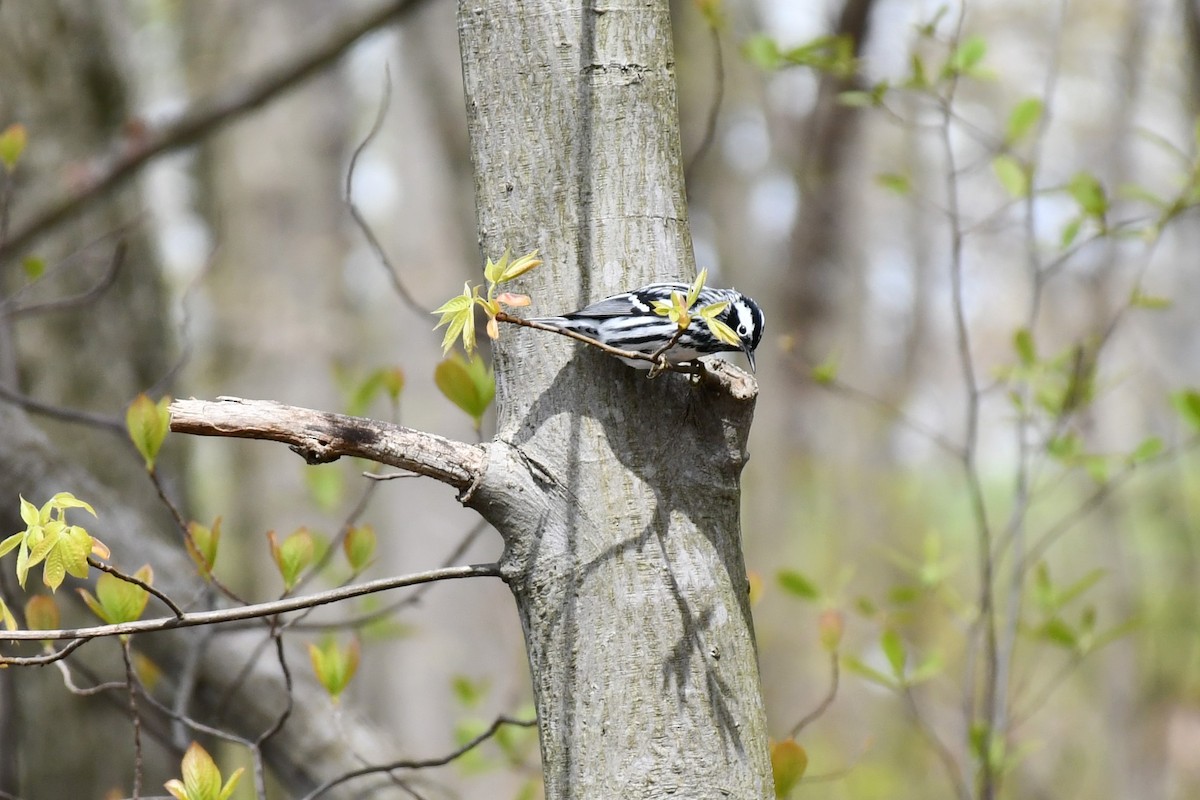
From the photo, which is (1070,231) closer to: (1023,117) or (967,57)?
(1023,117)

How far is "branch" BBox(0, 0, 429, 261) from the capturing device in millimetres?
2516

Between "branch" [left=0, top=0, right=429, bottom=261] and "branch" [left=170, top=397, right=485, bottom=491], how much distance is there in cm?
168

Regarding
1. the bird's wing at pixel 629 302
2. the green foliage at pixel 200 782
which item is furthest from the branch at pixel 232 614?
the bird's wing at pixel 629 302

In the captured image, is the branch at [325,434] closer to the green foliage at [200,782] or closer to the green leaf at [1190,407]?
the green foliage at [200,782]

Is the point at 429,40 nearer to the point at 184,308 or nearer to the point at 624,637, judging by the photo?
the point at 184,308

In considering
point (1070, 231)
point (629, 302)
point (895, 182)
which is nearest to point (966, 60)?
point (895, 182)

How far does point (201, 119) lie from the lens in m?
2.64

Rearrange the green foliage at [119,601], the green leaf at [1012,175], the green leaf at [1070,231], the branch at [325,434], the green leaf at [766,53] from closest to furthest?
the branch at [325,434], the green foliage at [119,601], the green leaf at [1070,231], the green leaf at [1012,175], the green leaf at [766,53]

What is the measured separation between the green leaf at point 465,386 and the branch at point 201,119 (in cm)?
136

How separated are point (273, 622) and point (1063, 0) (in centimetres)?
212

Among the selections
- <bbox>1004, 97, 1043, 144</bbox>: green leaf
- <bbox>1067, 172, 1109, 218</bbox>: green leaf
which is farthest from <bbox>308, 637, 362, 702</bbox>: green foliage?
<bbox>1004, 97, 1043, 144</bbox>: green leaf

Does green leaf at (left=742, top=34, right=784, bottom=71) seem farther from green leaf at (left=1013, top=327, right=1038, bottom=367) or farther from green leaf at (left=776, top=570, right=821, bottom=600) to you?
green leaf at (left=776, top=570, right=821, bottom=600)

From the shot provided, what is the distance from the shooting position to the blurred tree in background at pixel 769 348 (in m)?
2.28

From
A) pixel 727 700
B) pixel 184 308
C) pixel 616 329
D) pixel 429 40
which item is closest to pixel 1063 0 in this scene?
pixel 616 329
